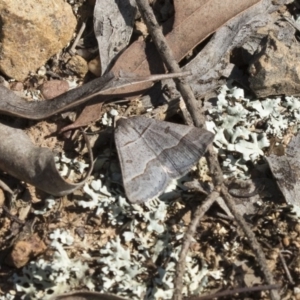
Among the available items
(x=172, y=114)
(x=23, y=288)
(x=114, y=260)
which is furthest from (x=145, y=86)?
(x=23, y=288)

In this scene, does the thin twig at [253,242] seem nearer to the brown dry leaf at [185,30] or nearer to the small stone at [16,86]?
the brown dry leaf at [185,30]

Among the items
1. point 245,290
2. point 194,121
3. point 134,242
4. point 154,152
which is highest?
point 194,121

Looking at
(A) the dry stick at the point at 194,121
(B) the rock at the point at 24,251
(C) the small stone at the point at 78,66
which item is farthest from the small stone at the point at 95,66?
(B) the rock at the point at 24,251

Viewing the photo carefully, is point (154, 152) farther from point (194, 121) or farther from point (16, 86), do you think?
point (16, 86)

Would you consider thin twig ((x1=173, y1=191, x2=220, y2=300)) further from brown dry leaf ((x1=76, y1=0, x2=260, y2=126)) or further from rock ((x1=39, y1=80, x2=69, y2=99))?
rock ((x1=39, y1=80, x2=69, y2=99))

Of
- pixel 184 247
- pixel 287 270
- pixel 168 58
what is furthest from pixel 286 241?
pixel 168 58
